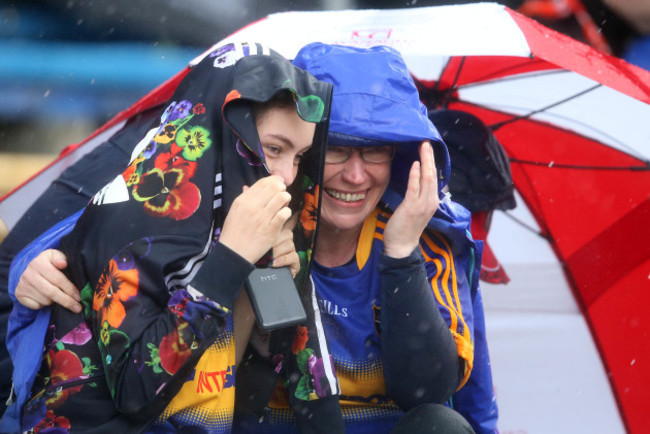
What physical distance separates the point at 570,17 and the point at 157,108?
2149mm

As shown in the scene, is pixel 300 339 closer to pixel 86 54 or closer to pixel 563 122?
pixel 563 122

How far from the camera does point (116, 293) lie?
1759mm

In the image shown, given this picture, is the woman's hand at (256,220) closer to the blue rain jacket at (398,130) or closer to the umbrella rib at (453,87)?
the blue rain jacket at (398,130)

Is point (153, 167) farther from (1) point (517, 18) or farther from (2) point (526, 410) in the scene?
(2) point (526, 410)

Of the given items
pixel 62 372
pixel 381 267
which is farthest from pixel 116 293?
pixel 381 267

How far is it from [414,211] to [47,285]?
91cm

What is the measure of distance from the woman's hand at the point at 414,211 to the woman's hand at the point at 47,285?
30.8 inches

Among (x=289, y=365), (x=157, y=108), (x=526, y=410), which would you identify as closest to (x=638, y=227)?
(x=526, y=410)

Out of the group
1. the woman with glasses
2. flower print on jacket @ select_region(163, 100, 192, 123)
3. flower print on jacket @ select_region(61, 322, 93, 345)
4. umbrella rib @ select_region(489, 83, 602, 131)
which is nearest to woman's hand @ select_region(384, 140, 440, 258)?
the woman with glasses

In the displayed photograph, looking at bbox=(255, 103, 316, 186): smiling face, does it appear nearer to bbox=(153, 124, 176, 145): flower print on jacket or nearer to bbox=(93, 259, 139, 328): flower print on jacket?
bbox=(153, 124, 176, 145): flower print on jacket

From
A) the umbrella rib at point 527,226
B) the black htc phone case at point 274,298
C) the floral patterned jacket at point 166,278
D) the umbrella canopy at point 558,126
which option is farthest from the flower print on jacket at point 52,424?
the umbrella rib at point 527,226

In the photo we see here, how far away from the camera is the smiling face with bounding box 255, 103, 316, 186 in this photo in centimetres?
191

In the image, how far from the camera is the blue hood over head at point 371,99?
83.5 inches

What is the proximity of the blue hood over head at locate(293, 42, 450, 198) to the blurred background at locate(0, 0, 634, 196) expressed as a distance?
4497 mm
